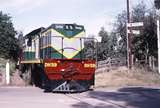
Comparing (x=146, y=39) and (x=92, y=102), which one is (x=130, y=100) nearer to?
(x=92, y=102)

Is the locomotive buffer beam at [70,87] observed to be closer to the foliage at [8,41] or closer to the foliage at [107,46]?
the foliage at [8,41]

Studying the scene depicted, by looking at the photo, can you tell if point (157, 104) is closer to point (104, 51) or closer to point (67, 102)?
point (67, 102)

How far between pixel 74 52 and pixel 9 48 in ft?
68.8

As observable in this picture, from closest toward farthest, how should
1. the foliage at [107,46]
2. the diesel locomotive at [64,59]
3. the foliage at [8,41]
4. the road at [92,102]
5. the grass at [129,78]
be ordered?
the road at [92,102], the diesel locomotive at [64,59], the grass at [129,78], the foliage at [8,41], the foliage at [107,46]

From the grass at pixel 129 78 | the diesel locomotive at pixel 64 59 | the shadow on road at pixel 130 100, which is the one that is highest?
the diesel locomotive at pixel 64 59

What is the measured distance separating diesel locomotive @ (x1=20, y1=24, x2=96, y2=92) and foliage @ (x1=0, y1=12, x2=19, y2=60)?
57.8 ft

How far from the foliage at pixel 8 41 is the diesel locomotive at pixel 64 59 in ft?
57.8

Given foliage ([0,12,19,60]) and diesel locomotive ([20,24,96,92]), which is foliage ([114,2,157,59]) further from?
diesel locomotive ([20,24,96,92])

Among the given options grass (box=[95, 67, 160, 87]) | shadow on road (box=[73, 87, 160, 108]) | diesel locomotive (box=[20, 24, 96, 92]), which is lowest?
shadow on road (box=[73, 87, 160, 108])

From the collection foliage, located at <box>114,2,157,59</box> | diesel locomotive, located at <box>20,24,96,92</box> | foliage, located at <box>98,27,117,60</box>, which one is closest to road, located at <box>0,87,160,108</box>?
diesel locomotive, located at <box>20,24,96,92</box>

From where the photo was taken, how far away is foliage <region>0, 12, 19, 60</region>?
44156 mm

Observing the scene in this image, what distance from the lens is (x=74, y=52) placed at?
2450 centimetres

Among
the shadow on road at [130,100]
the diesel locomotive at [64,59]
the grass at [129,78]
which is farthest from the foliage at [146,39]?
the shadow on road at [130,100]

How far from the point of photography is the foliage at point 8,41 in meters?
44.2
